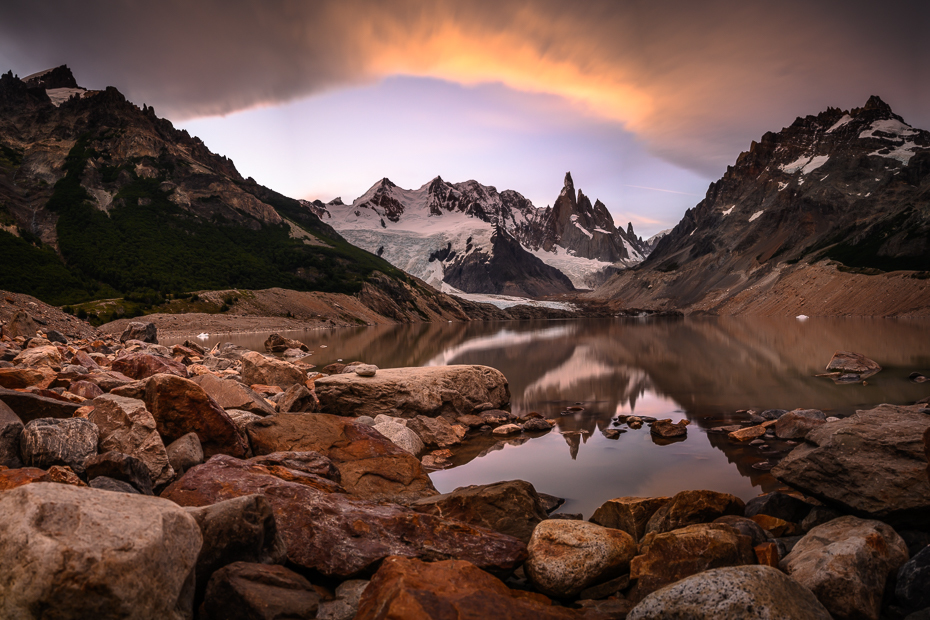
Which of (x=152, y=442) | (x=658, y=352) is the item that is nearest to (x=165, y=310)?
(x=658, y=352)

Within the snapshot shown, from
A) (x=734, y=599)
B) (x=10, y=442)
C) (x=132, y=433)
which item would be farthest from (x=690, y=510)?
(x=10, y=442)

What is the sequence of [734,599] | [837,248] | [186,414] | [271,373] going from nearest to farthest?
[734,599], [186,414], [271,373], [837,248]

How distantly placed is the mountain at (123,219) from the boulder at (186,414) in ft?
300

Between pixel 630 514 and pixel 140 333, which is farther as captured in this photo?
pixel 140 333

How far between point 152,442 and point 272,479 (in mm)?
2364

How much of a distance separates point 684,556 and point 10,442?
9.57 m

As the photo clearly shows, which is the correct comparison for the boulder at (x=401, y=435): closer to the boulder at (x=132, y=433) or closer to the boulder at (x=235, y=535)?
the boulder at (x=132, y=433)

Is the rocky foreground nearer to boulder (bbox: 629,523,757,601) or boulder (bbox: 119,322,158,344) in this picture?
boulder (bbox: 629,523,757,601)

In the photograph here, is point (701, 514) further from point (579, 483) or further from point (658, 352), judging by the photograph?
point (658, 352)

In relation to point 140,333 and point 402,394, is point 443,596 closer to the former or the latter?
point 402,394

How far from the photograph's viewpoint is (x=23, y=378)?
11.4 metres

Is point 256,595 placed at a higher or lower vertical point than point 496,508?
higher

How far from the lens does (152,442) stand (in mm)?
8445

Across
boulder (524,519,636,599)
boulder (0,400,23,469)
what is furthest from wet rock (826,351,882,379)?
boulder (0,400,23,469)
